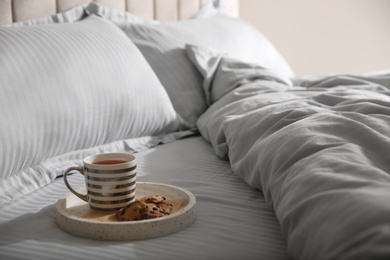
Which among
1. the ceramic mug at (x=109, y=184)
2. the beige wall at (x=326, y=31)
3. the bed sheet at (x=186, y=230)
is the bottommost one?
the beige wall at (x=326, y=31)

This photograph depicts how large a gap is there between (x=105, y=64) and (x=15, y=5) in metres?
0.39

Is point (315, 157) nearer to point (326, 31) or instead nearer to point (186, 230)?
point (186, 230)

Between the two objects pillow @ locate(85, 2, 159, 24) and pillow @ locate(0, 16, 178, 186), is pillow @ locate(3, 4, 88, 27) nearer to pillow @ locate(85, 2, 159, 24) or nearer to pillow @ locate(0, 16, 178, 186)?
pillow @ locate(85, 2, 159, 24)

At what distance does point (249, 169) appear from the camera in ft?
3.86

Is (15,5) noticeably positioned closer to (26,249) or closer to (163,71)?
(163,71)

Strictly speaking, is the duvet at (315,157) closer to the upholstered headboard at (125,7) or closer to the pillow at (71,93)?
the pillow at (71,93)

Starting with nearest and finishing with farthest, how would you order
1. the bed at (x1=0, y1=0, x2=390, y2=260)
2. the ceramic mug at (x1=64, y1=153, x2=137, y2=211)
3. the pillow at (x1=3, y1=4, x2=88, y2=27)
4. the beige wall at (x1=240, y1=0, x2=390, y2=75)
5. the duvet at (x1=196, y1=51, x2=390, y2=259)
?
the duvet at (x1=196, y1=51, x2=390, y2=259)
the bed at (x1=0, y1=0, x2=390, y2=260)
the ceramic mug at (x1=64, y1=153, x2=137, y2=211)
the pillow at (x1=3, y1=4, x2=88, y2=27)
the beige wall at (x1=240, y1=0, x2=390, y2=75)

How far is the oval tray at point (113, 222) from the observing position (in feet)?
2.94

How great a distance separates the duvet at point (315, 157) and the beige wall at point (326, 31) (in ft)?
5.57

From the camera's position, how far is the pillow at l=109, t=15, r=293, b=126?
5.92 feet

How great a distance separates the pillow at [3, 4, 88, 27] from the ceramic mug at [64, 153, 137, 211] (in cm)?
81

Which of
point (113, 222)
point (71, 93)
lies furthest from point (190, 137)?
point (113, 222)

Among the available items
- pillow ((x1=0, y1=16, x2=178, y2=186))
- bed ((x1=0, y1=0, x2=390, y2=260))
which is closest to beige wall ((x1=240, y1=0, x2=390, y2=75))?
bed ((x1=0, y1=0, x2=390, y2=260))

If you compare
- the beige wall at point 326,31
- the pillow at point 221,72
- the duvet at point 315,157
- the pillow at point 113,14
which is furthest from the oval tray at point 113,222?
the beige wall at point 326,31
